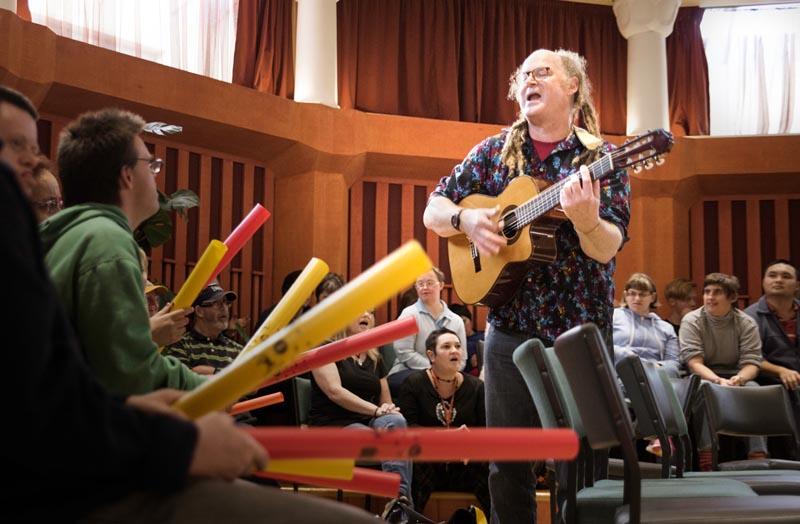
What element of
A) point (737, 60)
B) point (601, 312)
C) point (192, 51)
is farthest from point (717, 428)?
point (737, 60)

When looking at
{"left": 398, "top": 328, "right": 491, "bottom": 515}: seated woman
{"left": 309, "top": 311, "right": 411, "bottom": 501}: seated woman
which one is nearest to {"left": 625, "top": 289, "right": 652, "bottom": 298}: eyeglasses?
{"left": 398, "top": 328, "right": 491, "bottom": 515}: seated woman

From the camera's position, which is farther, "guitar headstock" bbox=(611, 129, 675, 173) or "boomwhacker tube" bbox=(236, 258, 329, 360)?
"guitar headstock" bbox=(611, 129, 675, 173)

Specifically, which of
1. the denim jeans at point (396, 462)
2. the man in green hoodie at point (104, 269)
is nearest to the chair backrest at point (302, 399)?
the denim jeans at point (396, 462)

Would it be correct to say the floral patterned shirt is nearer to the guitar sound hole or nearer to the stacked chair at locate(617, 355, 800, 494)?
the guitar sound hole

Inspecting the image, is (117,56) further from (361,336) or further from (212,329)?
(361,336)

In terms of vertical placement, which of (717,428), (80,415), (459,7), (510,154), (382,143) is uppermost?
(459,7)

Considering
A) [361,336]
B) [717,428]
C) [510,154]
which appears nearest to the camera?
[361,336]

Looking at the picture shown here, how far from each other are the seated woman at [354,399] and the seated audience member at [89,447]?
12.0ft

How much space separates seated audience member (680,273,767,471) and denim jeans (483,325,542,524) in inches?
137

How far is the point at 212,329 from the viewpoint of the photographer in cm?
525

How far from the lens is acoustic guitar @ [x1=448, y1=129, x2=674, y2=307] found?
103 inches

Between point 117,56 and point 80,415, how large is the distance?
19.3 ft

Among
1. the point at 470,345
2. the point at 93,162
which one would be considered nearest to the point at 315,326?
the point at 93,162

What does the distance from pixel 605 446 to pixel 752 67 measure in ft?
27.2
